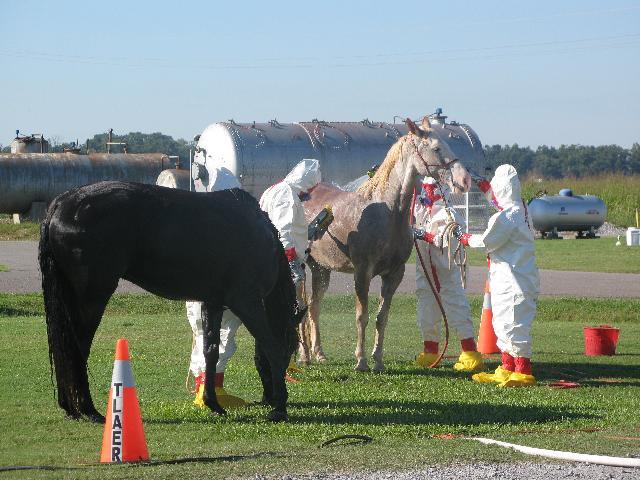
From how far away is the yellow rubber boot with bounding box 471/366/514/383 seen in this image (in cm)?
1180

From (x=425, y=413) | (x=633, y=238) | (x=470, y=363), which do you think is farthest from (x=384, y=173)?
(x=633, y=238)

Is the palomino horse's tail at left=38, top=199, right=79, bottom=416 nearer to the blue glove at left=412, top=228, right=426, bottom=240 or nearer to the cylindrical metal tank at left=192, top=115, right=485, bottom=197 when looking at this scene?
the blue glove at left=412, top=228, right=426, bottom=240

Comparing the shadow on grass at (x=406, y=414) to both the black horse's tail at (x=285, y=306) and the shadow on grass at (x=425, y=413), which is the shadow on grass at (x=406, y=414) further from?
the black horse's tail at (x=285, y=306)

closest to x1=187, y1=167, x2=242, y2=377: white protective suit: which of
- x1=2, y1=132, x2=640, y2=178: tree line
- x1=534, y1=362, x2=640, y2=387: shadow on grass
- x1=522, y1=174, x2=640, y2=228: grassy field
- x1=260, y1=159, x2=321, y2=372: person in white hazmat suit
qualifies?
x1=260, y1=159, x2=321, y2=372: person in white hazmat suit

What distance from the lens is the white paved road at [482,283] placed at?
2306cm

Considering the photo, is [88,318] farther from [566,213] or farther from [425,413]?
[566,213]

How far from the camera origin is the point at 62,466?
7453 millimetres

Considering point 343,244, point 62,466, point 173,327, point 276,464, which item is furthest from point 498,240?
point 173,327

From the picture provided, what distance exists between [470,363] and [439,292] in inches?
35.4

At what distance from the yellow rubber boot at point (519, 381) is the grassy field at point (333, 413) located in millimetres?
229

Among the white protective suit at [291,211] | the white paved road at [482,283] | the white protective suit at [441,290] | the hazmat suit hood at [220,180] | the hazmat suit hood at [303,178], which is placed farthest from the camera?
the white paved road at [482,283]

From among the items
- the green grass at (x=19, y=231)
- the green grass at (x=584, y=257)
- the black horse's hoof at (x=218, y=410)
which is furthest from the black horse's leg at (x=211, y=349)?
the green grass at (x=19, y=231)

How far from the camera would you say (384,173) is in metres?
13.0

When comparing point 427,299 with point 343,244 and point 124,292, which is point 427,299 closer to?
point 343,244
